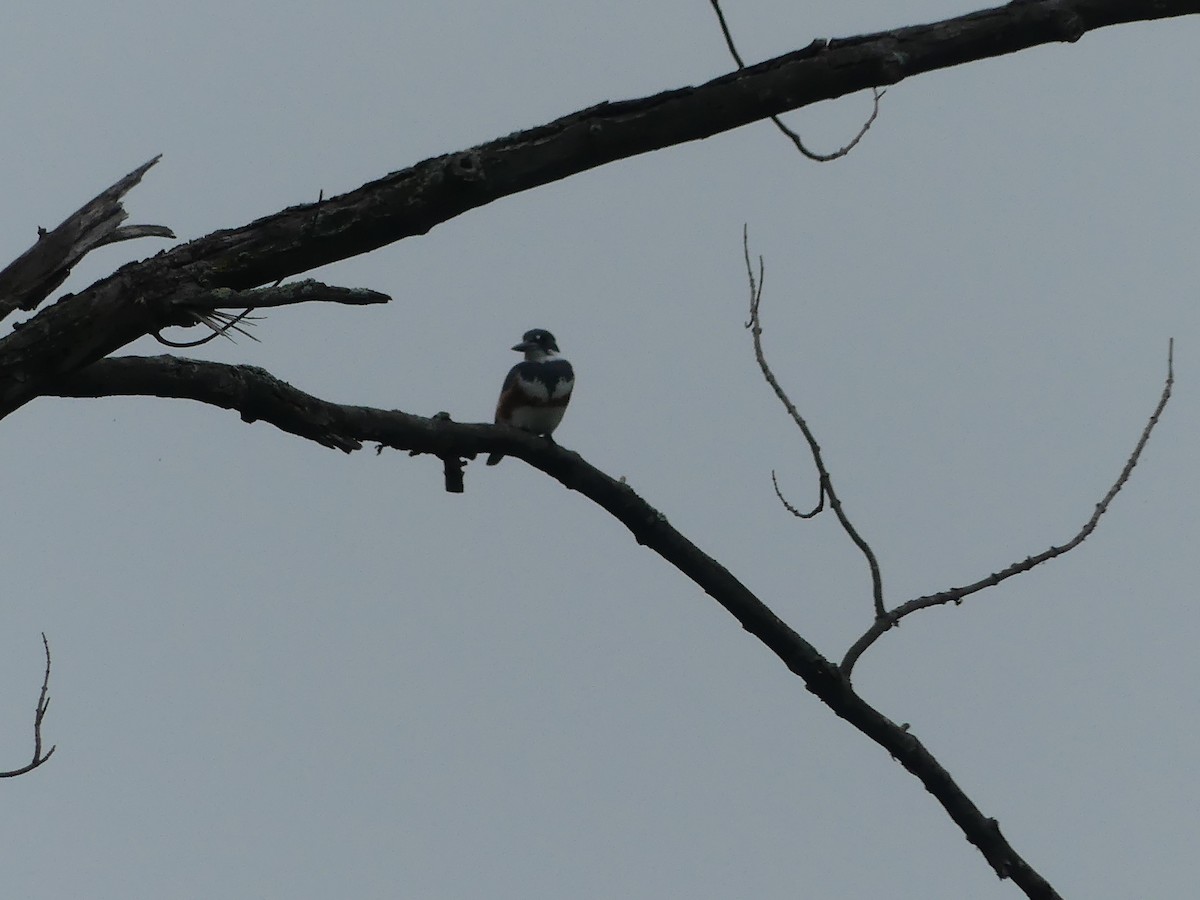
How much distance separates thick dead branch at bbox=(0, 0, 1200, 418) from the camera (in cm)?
265

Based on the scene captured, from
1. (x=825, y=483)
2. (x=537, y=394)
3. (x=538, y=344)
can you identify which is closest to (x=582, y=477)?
(x=825, y=483)

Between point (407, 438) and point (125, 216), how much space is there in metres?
1.15

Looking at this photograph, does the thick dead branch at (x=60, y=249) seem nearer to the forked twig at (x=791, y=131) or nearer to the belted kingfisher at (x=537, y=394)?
the forked twig at (x=791, y=131)

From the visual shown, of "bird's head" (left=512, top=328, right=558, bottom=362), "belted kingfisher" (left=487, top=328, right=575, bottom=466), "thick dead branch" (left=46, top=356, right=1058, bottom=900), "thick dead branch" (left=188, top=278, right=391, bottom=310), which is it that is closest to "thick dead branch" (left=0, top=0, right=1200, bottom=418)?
"thick dead branch" (left=188, top=278, right=391, bottom=310)

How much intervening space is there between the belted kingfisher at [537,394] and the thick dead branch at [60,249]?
4.15 m

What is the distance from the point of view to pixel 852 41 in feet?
8.71

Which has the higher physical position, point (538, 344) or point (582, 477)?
point (538, 344)

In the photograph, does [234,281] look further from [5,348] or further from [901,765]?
[901,765]

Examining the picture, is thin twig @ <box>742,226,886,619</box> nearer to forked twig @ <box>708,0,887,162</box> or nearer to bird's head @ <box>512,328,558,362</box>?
forked twig @ <box>708,0,887,162</box>

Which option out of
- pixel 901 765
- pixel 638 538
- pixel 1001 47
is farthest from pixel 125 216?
pixel 901 765

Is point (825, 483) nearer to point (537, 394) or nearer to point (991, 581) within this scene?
point (991, 581)

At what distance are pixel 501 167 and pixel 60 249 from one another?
1.18 meters

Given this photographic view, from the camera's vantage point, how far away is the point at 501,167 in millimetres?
2654

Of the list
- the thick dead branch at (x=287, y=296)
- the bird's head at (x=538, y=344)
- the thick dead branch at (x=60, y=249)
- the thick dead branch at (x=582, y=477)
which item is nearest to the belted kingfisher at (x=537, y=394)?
the bird's head at (x=538, y=344)
